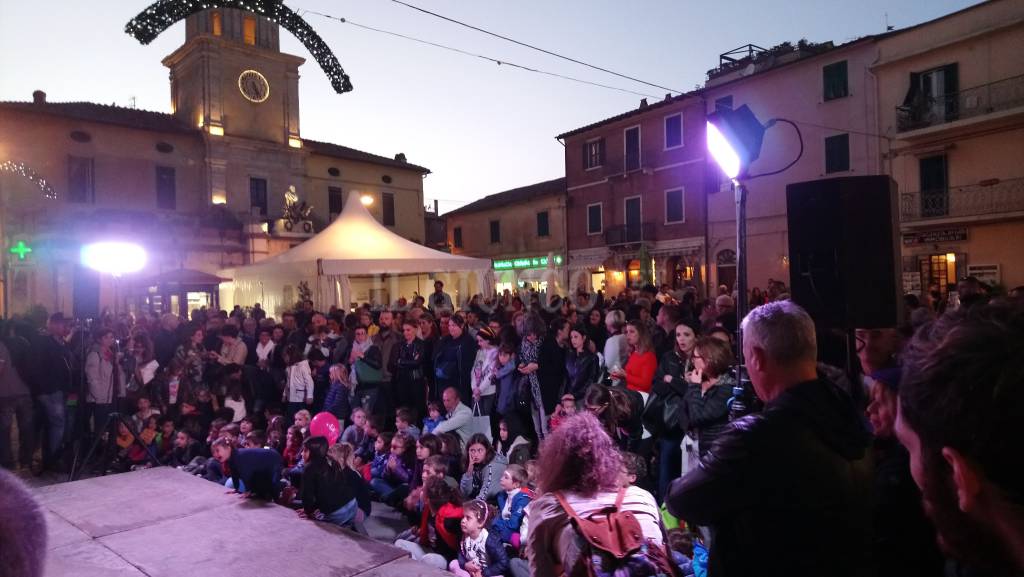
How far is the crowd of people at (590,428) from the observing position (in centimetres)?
89

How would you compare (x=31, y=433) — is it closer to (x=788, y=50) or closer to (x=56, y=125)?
(x=56, y=125)

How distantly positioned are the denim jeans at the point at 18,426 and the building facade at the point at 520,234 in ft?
71.1

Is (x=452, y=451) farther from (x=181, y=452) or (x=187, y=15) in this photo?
(x=187, y=15)

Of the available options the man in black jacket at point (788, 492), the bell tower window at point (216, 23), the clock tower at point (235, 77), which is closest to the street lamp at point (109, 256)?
the man in black jacket at point (788, 492)

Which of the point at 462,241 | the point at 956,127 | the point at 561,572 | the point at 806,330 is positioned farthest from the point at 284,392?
the point at 462,241

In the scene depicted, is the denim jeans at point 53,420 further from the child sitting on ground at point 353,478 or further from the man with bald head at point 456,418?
the man with bald head at point 456,418

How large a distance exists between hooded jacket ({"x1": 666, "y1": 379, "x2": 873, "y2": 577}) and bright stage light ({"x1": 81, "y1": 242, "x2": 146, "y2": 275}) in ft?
26.1

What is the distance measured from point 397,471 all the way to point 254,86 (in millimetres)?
25406

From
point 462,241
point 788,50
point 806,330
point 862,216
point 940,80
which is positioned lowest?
point 806,330

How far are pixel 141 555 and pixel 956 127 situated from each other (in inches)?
865

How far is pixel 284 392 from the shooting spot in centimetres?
838

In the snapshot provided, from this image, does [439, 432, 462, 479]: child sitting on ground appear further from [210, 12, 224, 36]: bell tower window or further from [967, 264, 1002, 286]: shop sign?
[210, 12, 224, 36]: bell tower window

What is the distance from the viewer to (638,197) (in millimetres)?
27109

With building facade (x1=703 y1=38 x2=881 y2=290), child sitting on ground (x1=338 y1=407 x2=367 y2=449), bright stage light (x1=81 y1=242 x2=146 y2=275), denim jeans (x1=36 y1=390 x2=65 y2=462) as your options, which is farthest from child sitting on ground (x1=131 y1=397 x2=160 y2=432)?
building facade (x1=703 y1=38 x2=881 y2=290)
